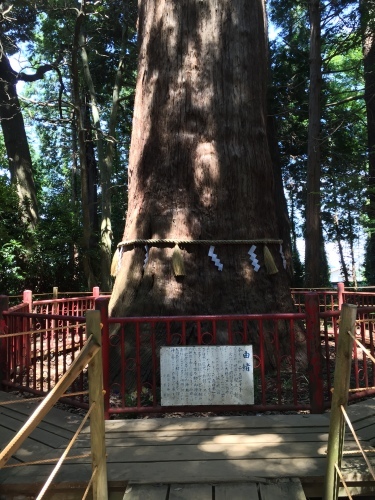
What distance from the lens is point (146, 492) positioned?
2.81m

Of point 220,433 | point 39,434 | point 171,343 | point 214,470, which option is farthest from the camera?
point 171,343

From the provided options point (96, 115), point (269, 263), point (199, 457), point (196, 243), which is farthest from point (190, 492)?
point (96, 115)

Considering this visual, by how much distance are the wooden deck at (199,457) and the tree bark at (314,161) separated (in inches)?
463

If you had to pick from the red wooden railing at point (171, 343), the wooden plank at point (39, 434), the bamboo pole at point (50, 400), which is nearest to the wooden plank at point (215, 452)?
the wooden plank at point (39, 434)

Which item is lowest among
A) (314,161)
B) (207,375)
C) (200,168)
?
(207,375)

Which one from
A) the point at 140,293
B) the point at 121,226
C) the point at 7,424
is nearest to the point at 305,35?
the point at 121,226

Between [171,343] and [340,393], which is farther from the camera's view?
[171,343]

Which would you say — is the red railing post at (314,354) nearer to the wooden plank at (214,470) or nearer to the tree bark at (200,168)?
the wooden plank at (214,470)

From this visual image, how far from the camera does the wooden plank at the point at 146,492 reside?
275 cm

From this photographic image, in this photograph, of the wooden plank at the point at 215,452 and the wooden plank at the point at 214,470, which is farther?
the wooden plank at the point at 215,452

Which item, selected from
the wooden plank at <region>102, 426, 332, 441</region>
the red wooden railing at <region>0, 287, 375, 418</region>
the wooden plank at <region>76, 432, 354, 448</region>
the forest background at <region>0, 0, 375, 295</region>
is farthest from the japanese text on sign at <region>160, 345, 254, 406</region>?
the forest background at <region>0, 0, 375, 295</region>

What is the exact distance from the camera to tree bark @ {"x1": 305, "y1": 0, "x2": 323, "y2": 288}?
1538 cm

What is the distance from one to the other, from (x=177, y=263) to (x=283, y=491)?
3.18 metres

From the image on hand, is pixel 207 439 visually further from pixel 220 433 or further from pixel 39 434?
pixel 39 434
